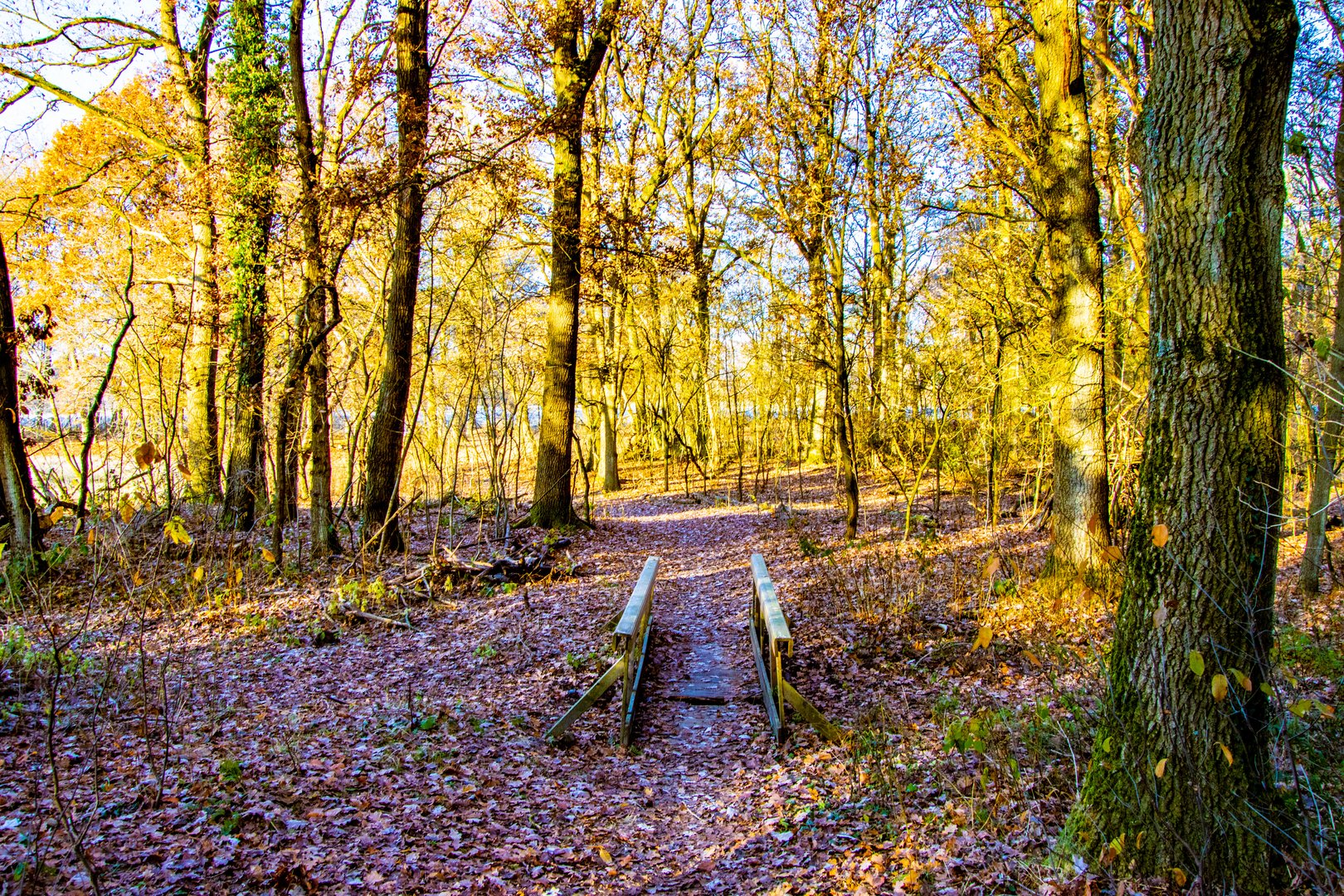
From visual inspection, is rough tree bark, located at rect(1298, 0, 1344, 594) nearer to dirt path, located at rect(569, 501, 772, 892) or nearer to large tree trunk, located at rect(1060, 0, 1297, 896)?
large tree trunk, located at rect(1060, 0, 1297, 896)

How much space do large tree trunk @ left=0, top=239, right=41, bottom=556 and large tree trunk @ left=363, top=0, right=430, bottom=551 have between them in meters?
3.46

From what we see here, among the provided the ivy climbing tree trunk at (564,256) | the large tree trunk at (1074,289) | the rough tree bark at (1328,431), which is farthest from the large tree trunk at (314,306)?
the rough tree bark at (1328,431)

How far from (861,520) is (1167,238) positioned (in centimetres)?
1073

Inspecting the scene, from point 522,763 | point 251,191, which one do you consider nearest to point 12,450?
point 251,191

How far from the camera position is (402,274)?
10109 mm

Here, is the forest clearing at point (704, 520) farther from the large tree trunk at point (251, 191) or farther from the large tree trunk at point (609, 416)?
the large tree trunk at point (609, 416)

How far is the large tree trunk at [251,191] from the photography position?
10.6 meters

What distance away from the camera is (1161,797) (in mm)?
2902

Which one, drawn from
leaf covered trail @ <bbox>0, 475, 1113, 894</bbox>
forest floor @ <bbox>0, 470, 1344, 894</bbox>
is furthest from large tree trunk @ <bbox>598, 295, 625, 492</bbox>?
leaf covered trail @ <bbox>0, 475, 1113, 894</bbox>

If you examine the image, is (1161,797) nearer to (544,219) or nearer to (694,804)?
(694,804)

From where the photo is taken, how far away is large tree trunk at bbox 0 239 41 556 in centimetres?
703

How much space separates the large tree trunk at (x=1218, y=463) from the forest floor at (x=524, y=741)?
1.30 ft

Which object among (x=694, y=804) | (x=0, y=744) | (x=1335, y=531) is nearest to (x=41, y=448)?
(x=0, y=744)

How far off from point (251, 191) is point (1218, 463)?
Answer: 12.0 meters
